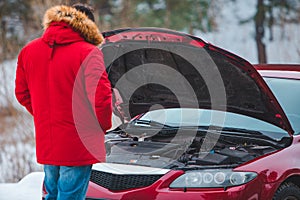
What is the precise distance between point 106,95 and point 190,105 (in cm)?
197

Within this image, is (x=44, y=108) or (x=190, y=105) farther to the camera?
(x=190, y=105)

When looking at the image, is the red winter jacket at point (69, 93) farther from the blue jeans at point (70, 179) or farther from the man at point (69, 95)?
the blue jeans at point (70, 179)

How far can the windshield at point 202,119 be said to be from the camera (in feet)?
18.1

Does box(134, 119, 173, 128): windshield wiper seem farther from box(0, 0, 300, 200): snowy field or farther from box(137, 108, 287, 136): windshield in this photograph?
box(0, 0, 300, 200): snowy field

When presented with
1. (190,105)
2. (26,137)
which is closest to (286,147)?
(190,105)

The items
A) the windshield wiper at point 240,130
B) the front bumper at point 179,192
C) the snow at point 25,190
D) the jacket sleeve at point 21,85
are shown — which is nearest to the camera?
the jacket sleeve at point 21,85

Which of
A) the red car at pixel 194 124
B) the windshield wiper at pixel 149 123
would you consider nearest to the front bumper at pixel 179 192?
the red car at pixel 194 124

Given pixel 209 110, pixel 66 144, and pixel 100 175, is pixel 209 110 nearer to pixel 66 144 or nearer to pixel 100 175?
pixel 100 175

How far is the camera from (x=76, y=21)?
425 centimetres

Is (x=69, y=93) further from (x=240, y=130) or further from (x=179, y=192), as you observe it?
(x=240, y=130)

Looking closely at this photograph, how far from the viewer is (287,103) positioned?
572 centimetres

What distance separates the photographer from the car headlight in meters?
4.56

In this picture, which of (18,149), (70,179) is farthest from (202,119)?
(18,149)

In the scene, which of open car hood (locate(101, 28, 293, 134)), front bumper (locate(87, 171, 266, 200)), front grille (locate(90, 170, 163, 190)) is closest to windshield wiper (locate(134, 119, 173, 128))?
open car hood (locate(101, 28, 293, 134))
